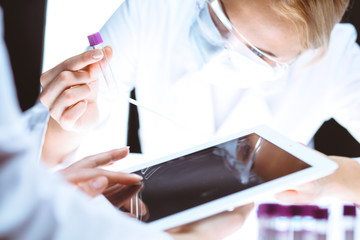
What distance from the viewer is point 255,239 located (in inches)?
24.7

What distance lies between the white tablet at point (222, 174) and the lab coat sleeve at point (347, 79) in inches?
18.5

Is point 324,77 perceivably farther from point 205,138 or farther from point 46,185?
point 46,185

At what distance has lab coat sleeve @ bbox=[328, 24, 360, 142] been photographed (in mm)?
978

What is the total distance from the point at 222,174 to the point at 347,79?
635 mm

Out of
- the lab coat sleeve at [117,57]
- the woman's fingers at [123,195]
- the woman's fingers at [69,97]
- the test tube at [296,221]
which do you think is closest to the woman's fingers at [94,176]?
the woman's fingers at [123,195]

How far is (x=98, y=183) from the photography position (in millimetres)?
424

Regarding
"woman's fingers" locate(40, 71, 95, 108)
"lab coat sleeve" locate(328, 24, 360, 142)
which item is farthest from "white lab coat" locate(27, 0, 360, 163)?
"woman's fingers" locate(40, 71, 95, 108)

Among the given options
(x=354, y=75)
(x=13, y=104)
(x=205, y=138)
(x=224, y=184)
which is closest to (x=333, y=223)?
(x=224, y=184)

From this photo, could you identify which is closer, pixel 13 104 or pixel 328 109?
pixel 13 104

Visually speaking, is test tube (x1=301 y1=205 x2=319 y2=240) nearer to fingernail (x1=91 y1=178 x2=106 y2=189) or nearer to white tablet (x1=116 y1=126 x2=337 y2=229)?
white tablet (x1=116 y1=126 x2=337 y2=229)

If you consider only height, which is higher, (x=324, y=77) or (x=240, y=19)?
(x=240, y=19)

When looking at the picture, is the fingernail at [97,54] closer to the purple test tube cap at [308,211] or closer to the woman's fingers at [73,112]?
the woman's fingers at [73,112]

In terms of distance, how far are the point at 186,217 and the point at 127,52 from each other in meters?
0.63

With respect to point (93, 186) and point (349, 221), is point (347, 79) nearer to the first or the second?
point (349, 221)
